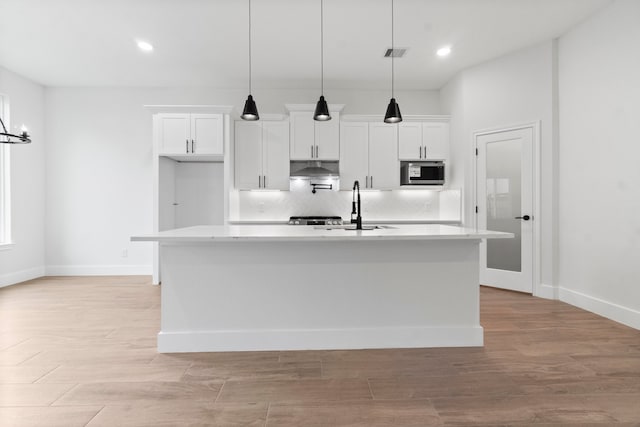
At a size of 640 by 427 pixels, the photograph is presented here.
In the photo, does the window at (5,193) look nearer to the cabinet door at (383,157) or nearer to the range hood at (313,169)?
the range hood at (313,169)

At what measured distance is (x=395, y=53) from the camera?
181 inches

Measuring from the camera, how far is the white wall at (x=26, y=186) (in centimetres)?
515

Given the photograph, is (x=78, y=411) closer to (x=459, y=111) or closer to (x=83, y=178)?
(x=83, y=178)

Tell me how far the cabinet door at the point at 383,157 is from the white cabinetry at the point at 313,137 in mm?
551

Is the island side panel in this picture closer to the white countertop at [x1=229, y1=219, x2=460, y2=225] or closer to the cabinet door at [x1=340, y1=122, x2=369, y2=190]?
the white countertop at [x1=229, y1=219, x2=460, y2=225]

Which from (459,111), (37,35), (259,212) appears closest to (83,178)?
(37,35)

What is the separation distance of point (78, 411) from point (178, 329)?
0.87m

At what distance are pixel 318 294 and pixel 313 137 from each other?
3195 millimetres

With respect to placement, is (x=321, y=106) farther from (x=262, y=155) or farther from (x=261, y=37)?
(x=262, y=155)

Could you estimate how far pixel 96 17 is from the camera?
12.2 feet

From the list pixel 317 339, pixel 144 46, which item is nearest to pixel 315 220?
pixel 317 339

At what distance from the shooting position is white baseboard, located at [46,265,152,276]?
5.75m

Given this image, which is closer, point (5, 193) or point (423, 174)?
A: point (5, 193)

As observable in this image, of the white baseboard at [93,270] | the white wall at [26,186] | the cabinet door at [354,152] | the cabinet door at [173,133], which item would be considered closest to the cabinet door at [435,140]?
the cabinet door at [354,152]
